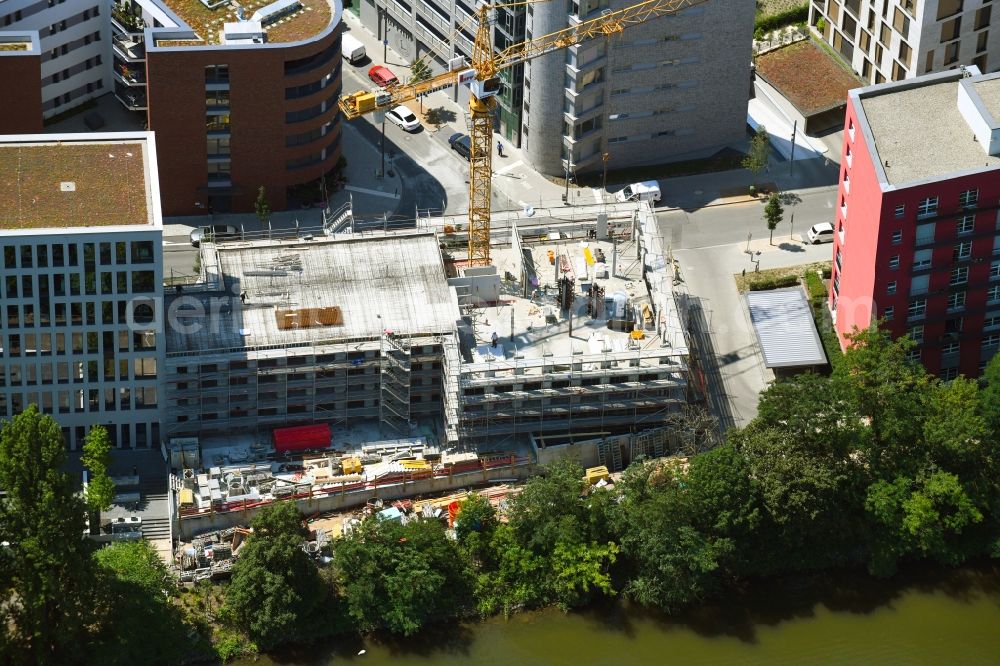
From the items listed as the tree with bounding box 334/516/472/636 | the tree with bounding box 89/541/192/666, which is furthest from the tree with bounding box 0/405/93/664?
the tree with bounding box 334/516/472/636

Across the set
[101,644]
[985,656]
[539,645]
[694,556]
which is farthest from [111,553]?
[985,656]

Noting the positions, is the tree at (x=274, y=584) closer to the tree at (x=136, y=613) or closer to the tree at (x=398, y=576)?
the tree at (x=398, y=576)

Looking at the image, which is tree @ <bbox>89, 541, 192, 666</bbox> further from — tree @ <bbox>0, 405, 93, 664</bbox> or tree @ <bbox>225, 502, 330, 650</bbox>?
tree @ <bbox>225, 502, 330, 650</bbox>

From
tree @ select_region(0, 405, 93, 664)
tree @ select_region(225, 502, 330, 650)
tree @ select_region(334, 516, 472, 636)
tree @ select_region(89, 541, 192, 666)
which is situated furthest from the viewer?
tree @ select_region(334, 516, 472, 636)

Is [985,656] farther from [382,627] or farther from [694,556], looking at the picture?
[382,627]

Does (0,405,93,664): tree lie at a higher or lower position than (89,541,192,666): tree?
higher

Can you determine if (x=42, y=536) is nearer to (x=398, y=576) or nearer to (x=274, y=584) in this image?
(x=274, y=584)

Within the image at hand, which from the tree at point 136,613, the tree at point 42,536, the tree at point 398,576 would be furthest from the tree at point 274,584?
the tree at point 42,536
